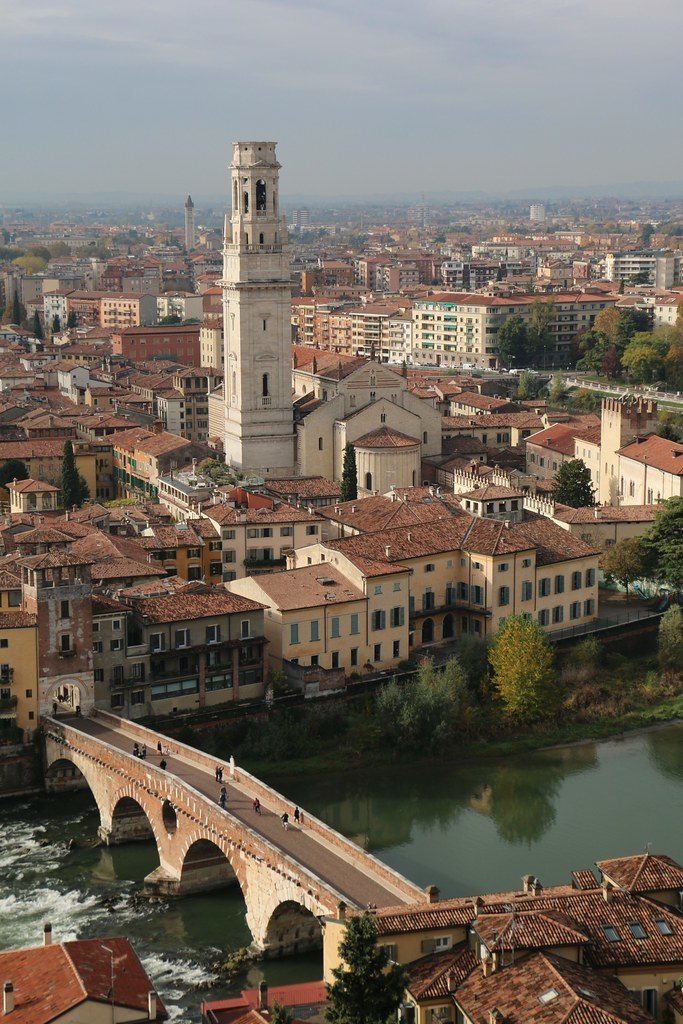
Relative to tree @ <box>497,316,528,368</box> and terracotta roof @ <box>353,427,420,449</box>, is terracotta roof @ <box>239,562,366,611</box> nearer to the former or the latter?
terracotta roof @ <box>353,427,420,449</box>

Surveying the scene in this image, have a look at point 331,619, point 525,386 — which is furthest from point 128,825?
point 525,386

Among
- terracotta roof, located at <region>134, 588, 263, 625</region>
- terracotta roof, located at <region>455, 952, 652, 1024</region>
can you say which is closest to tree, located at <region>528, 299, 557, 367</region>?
terracotta roof, located at <region>134, 588, 263, 625</region>

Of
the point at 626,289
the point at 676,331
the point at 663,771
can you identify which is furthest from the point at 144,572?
the point at 626,289

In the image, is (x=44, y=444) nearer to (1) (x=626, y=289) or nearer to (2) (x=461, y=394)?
(2) (x=461, y=394)

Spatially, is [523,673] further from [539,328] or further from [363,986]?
[539,328]

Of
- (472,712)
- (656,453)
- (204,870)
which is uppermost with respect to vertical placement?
(656,453)

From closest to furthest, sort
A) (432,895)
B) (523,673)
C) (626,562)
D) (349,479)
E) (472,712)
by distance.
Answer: (432,895) < (472,712) < (523,673) < (626,562) < (349,479)

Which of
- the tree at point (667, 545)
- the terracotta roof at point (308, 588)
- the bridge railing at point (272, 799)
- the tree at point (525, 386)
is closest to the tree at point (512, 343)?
the tree at point (525, 386)
